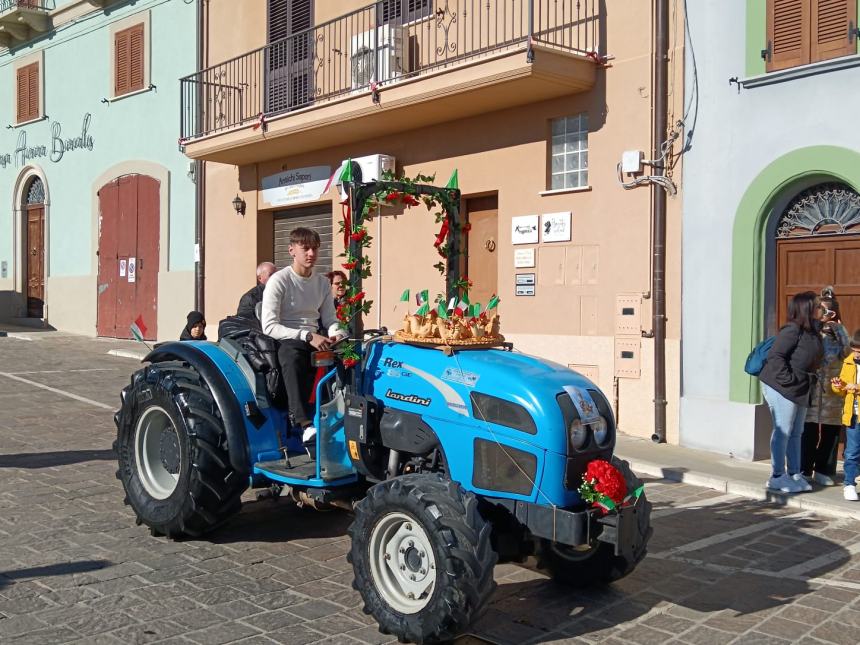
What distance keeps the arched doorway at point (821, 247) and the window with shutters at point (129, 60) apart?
48.3ft

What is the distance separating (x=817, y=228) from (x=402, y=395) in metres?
6.33

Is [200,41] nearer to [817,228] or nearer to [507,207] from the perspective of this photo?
[507,207]

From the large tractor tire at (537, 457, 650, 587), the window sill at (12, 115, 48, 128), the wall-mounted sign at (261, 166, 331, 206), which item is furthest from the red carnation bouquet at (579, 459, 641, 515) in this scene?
the window sill at (12, 115, 48, 128)

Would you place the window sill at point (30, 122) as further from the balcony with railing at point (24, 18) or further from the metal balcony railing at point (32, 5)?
the metal balcony railing at point (32, 5)

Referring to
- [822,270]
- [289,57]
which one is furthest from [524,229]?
[289,57]

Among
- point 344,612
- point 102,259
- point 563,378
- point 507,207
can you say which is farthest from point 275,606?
point 102,259

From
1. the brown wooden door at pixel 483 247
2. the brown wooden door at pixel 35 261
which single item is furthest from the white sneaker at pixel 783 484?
the brown wooden door at pixel 35 261

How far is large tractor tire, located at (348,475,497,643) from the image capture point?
419 cm

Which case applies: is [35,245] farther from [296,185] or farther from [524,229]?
[524,229]

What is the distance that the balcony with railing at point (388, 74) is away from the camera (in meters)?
11.2

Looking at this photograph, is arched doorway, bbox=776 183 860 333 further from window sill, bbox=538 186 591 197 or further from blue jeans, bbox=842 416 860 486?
window sill, bbox=538 186 591 197

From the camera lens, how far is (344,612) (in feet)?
15.9

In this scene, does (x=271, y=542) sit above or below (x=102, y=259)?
below

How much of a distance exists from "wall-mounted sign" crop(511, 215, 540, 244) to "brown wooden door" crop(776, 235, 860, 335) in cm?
308
